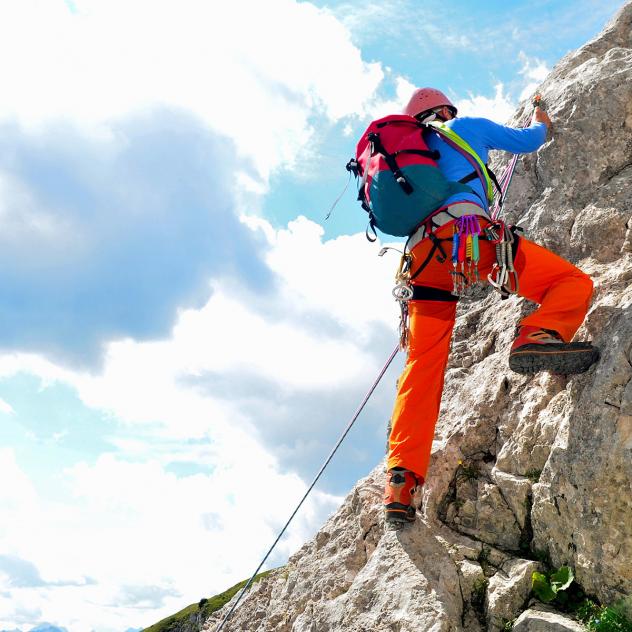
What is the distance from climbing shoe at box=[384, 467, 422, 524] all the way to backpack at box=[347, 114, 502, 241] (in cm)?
274

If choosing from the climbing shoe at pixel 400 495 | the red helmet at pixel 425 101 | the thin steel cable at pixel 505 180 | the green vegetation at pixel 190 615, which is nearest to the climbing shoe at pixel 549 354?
the climbing shoe at pixel 400 495

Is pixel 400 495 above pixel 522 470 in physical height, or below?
below

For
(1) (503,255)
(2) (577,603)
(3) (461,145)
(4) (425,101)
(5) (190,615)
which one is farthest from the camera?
(5) (190,615)

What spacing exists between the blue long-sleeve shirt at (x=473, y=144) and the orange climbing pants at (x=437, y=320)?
26.6 inches

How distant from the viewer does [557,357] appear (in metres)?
6.72

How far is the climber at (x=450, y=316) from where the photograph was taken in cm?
685

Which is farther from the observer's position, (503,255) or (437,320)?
(437,320)

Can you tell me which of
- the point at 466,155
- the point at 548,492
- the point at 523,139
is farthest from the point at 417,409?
the point at 523,139

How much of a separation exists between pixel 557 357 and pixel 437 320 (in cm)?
152

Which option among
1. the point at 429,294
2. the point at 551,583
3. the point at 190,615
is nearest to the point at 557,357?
the point at 429,294

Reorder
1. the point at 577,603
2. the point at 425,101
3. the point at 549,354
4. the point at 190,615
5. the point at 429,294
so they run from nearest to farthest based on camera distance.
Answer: the point at 577,603 → the point at 549,354 → the point at 429,294 → the point at 425,101 → the point at 190,615

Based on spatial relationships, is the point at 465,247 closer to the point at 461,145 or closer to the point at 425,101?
the point at 461,145

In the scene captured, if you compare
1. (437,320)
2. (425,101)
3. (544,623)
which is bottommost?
(544,623)

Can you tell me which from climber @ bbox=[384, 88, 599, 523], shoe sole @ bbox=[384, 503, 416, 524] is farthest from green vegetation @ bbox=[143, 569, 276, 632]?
climber @ bbox=[384, 88, 599, 523]
